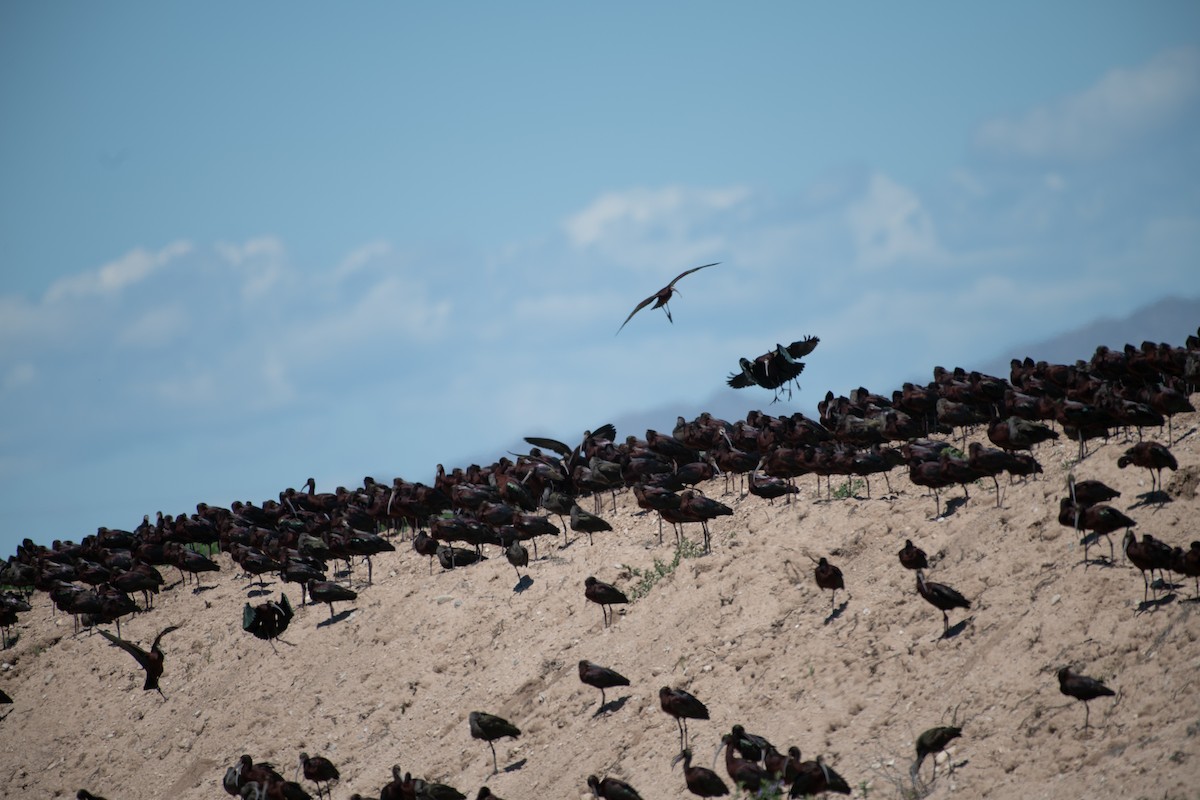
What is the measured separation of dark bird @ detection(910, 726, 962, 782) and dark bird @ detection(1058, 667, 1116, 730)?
1.47m

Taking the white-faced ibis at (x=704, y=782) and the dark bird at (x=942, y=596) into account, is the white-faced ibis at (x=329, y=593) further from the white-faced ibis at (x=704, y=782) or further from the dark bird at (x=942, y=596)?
the dark bird at (x=942, y=596)

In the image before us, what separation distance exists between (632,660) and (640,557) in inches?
150

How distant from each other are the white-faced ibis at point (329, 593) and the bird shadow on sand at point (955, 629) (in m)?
14.2

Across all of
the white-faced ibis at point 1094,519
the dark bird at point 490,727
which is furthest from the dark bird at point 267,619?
the white-faced ibis at point 1094,519

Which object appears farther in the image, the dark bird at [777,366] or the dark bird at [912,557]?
the dark bird at [777,366]

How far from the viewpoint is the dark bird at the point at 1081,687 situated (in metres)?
15.6

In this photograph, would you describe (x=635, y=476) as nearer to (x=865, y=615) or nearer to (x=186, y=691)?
(x=865, y=615)

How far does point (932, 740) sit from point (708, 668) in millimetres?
5802

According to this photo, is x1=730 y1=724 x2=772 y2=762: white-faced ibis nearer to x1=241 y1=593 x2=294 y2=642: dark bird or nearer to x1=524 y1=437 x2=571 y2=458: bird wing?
x1=241 y1=593 x2=294 y2=642: dark bird

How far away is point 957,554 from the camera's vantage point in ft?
69.2

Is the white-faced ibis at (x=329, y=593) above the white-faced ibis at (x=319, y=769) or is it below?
above

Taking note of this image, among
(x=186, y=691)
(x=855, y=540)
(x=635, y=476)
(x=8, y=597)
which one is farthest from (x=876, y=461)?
(x=8, y=597)

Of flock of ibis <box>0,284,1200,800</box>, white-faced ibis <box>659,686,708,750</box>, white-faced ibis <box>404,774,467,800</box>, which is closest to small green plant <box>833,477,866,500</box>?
flock of ibis <box>0,284,1200,800</box>

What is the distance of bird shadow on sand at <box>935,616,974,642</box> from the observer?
63.0 ft
